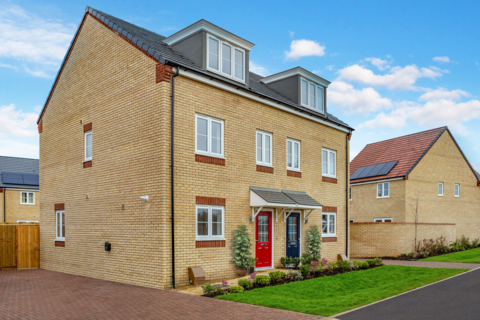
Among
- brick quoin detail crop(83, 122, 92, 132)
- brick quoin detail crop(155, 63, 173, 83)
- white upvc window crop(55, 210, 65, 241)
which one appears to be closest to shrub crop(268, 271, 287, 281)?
brick quoin detail crop(155, 63, 173, 83)

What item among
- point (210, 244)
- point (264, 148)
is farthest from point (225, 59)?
point (210, 244)

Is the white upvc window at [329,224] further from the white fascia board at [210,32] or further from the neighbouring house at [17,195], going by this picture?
A: the neighbouring house at [17,195]

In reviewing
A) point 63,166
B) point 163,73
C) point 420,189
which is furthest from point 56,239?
point 420,189

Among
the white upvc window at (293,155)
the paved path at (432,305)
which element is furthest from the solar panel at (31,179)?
the paved path at (432,305)

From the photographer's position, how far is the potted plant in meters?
14.4

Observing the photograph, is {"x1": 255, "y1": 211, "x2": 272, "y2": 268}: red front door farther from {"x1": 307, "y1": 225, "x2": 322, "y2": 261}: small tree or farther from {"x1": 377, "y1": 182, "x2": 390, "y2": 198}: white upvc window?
{"x1": 377, "y1": 182, "x2": 390, "y2": 198}: white upvc window

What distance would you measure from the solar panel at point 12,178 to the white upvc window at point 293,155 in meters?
25.3

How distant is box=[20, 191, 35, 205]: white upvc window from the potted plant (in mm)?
25417

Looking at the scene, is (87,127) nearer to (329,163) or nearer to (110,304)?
(110,304)

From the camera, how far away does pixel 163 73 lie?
12914mm

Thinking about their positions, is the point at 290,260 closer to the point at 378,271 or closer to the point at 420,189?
the point at 378,271

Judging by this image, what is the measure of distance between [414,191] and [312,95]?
39.2 ft

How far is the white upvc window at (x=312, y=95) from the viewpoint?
1983 centimetres

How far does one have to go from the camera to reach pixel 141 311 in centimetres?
929
